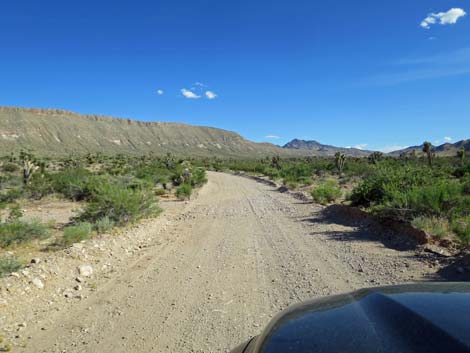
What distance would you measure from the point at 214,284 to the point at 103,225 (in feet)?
18.2

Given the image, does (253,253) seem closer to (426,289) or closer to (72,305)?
(72,305)

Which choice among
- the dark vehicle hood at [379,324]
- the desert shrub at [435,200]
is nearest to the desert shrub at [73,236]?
the dark vehicle hood at [379,324]

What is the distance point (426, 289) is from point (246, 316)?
123 inches

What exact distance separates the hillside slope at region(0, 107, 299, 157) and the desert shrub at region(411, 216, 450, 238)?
10223 centimetres

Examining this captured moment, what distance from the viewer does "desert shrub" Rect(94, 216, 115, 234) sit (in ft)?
36.4

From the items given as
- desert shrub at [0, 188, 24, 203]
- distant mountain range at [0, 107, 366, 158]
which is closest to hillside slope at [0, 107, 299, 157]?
distant mountain range at [0, 107, 366, 158]

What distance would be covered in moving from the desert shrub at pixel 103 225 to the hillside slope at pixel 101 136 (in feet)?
314

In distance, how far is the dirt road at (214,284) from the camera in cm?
492

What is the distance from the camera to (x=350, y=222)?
12.8 m

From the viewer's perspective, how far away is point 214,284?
22.7ft

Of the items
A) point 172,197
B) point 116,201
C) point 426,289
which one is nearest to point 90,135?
point 172,197

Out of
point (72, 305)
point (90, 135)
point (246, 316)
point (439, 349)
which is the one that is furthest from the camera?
point (90, 135)

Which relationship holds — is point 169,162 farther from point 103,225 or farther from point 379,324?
point 379,324

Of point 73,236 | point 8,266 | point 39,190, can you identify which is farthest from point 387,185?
point 39,190
